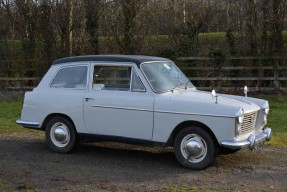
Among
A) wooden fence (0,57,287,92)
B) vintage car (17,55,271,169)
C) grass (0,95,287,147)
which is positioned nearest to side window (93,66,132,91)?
vintage car (17,55,271,169)

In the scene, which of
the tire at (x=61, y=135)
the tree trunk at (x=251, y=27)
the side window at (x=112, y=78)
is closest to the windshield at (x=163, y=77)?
the side window at (x=112, y=78)

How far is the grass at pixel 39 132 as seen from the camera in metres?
10.7

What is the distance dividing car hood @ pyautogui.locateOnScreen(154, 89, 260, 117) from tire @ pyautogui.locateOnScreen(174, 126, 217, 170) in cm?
31

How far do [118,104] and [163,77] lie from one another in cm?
89

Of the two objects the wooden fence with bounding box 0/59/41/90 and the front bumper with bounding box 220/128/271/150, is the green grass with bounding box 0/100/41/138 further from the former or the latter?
the front bumper with bounding box 220/128/271/150

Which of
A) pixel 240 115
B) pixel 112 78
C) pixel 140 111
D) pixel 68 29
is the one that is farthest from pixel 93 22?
pixel 240 115

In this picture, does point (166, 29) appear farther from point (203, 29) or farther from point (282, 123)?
point (282, 123)

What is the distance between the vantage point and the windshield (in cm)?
807

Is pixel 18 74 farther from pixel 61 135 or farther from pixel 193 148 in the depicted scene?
pixel 193 148

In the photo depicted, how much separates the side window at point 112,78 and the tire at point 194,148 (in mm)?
1282

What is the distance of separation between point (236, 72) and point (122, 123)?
10.6m

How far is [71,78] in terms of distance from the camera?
8836mm

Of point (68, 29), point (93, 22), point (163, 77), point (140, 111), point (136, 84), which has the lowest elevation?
point (140, 111)

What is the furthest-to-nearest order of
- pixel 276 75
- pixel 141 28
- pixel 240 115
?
pixel 141 28 < pixel 276 75 < pixel 240 115
